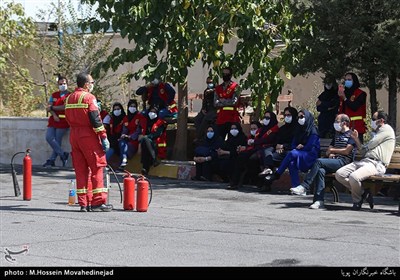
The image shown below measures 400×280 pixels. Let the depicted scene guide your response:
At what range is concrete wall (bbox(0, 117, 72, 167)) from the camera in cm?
2283

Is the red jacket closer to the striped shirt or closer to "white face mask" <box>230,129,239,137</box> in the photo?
"white face mask" <box>230,129,239,137</box>

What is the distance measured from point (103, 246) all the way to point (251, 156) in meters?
7.13

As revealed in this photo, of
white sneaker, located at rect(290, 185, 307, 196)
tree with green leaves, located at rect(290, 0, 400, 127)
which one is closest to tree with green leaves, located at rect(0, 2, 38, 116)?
tree with green leaves, located at rect(290, 0, 400, 127)

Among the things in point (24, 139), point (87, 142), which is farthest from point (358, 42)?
point (24, 139)

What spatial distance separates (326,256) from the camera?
10.0 m

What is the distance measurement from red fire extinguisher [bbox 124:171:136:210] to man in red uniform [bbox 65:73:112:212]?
0.33m

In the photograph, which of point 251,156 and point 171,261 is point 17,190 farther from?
point 171,261

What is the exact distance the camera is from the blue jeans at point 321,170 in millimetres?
14641

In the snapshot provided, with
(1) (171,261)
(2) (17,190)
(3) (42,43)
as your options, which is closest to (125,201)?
(2) (17,190)

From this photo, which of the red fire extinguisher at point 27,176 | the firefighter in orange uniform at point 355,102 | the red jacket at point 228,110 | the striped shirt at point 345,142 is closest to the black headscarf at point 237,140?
the red jacket at point 228,110

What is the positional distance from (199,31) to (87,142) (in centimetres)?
575

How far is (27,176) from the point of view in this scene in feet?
51.5

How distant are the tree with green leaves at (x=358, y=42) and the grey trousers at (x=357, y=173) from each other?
3185 mm

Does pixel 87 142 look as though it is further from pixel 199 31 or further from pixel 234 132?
pixel 199 31
